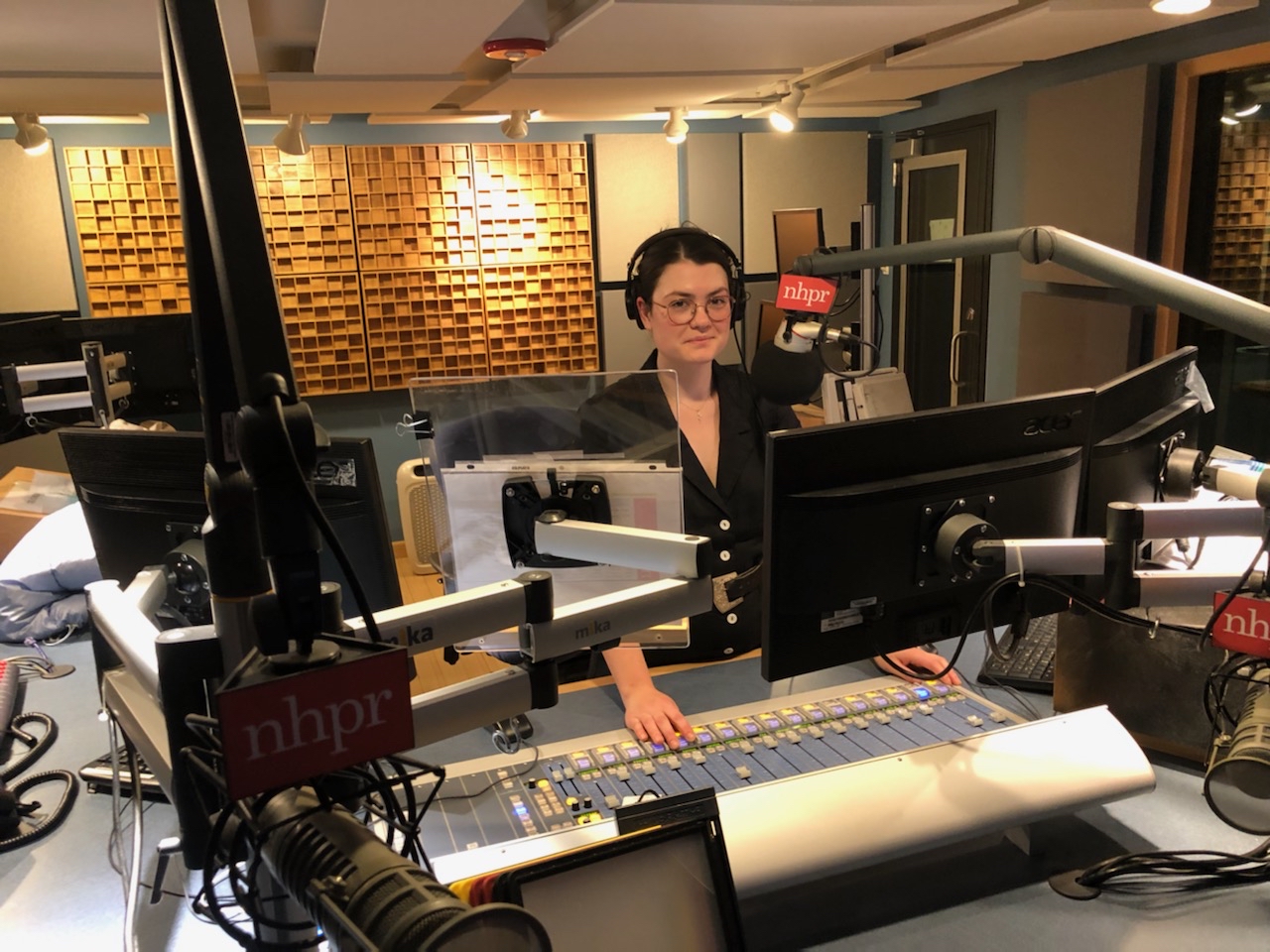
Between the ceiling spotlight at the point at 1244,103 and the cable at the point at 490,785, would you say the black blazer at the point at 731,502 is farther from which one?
the ceiling spotlight at the point at 1244,103

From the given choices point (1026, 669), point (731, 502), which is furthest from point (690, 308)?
point (1026, 669)

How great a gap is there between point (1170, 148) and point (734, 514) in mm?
2390

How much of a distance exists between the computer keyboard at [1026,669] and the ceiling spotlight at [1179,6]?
1927 millimetres

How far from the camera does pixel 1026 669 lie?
176 cm

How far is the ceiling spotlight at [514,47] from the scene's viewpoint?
104 inches

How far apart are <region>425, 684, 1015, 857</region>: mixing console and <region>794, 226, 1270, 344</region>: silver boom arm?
663 millimetres

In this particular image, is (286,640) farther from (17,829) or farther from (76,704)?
(76,704)

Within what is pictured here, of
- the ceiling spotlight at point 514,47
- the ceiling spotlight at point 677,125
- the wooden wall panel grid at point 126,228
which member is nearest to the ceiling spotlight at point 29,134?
the wooden wall panel grid at point 126,228

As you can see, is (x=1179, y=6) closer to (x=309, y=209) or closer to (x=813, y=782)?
(x=813, y=782)

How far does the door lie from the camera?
4.74 meters

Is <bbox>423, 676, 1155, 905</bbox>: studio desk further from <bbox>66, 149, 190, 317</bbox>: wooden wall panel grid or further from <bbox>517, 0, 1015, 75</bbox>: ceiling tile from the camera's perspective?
<bbox>66, 149, 190, 317</bbox>: wooden wall panel grid

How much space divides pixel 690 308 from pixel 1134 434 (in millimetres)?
939

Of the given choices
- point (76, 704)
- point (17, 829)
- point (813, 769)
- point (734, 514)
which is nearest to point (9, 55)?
point (76, 704)

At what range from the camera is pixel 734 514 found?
2.06 metres
